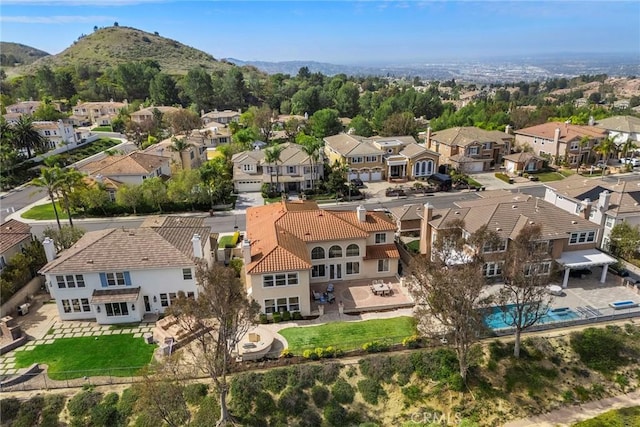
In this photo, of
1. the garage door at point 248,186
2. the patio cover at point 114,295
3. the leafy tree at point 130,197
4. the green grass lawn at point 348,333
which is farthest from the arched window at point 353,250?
the leafy tree at point 130,197

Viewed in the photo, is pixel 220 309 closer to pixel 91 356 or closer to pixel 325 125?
pixel 91 356

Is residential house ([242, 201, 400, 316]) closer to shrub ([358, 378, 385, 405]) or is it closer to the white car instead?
shrub ([358, 378, 385, 405])

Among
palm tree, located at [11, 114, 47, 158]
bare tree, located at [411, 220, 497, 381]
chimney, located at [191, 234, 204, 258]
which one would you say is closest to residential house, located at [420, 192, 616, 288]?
bare tree, located at [411, 220, 497, 381]

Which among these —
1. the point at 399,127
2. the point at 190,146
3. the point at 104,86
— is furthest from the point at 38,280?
the point at 104,86

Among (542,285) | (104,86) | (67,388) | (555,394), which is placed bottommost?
(555,394)

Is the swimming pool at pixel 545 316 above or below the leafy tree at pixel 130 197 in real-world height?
below

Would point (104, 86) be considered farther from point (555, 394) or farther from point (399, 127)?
point (555, 394)

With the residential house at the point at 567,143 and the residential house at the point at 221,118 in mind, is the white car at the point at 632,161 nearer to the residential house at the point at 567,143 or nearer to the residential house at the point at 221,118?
the residential house at the point at 567,143
